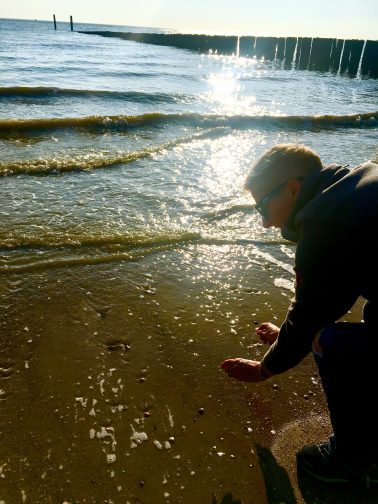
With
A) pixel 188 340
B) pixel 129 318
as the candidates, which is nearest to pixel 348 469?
pixel 188 340

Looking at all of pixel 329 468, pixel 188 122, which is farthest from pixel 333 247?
pixel 188 122

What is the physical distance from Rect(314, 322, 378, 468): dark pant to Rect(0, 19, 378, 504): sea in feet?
1.87

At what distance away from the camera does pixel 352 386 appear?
2016 mm

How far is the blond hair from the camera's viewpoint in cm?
195

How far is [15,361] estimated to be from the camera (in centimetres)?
296

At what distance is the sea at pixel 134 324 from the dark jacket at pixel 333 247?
1130mm

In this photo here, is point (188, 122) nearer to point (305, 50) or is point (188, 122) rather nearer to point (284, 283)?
point (284, 283)

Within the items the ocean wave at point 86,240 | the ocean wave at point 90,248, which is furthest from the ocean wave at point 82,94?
the ocean wave at point 90,248

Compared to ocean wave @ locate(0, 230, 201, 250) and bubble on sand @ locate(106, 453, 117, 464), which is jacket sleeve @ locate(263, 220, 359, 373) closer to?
bubble on sand @ locate(106, 453, 117, 464)

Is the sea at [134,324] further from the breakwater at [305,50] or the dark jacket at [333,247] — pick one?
the breakwater at [305,50]

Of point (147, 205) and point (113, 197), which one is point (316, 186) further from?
point (113, 197)

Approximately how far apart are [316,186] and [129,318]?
7.32ft

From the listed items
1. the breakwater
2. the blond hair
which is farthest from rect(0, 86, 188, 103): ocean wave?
the breakwater

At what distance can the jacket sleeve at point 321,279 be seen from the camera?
1680 mm
